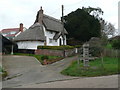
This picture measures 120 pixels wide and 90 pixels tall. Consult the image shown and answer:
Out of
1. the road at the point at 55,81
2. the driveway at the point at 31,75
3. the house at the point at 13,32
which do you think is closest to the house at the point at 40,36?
the driveway at the point at 31,75

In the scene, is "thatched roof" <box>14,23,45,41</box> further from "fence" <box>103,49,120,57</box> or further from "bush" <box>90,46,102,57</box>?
"fence" <box>103,49,120,57</box>

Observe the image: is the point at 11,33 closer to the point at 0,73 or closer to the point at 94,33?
the point at 94,33

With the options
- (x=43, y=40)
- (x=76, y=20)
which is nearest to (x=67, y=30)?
(x=76, y=20)

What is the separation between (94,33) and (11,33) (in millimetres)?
37030

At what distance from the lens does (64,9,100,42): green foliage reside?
1567 inches

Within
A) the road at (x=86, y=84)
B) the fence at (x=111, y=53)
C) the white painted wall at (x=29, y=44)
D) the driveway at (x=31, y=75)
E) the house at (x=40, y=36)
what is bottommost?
the driveway at (x=31, y=75)

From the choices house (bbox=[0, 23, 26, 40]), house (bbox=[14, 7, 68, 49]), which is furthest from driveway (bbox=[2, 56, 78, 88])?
house (bbox=[0, 23, 26, 40])

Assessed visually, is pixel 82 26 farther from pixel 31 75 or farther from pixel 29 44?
pixel 31 75

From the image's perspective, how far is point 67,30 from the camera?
1686 inches

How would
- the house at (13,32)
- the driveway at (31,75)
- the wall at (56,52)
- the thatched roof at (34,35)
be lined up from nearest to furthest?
1. the driveway at (31,75)
2. the wall at (56,52)
3. the thatched roof at (34,35)
4. the house at (13,32)

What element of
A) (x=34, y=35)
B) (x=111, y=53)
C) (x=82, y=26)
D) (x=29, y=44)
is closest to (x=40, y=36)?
(x=34, y=35)

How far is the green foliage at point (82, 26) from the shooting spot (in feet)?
131

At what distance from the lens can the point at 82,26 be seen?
39656 millimetres

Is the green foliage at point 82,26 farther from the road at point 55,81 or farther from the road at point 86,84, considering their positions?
the road at point 86,84
